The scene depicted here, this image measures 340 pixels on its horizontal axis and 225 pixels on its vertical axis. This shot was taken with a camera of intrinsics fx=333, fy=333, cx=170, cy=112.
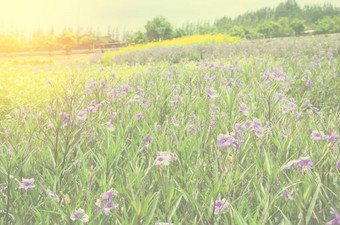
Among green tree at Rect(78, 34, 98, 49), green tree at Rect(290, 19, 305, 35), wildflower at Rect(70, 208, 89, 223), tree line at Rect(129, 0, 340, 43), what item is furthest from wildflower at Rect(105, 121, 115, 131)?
green tree at Rect(290, 19, 305, 35)

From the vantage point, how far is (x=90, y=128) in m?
2.74

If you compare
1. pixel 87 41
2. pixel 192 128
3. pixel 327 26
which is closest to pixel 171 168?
pixel 192 128

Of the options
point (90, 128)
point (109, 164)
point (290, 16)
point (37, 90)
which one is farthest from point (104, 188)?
point (290, 16)

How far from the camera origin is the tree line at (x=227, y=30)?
1791 inches

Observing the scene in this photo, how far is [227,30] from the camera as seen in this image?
62.4 meters

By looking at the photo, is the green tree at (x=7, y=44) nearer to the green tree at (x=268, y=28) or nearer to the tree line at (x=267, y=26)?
the tree line at (x=267, y=26)

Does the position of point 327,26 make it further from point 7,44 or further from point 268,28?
point 7,44

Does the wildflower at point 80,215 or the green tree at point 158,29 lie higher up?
the green tree at point 158,29

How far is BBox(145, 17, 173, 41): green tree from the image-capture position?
4309cm

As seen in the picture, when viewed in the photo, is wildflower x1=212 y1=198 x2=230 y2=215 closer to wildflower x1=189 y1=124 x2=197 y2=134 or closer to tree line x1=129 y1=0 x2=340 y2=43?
wildflower x1=189 y1=124 x2=197 y2=134

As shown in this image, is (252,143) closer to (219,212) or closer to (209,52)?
(219,212)

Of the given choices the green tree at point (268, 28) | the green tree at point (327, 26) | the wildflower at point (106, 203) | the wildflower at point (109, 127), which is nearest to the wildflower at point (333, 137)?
the wildflower at point (106, 203)

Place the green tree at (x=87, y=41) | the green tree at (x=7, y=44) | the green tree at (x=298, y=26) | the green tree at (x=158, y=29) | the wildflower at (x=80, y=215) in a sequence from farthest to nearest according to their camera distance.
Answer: the green tree at (x=87, y=41) → the green tree at (x=298, y=26) → the green tree at (x=7, y=44) → the green tree at (x=158, y=29) → the wildflower at (x=80, y=215)

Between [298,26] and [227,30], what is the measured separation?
46.3ft
